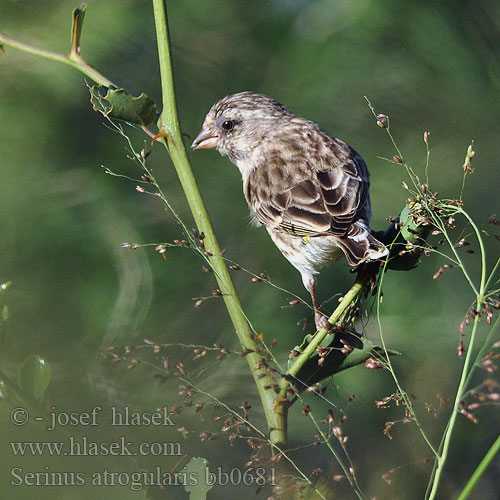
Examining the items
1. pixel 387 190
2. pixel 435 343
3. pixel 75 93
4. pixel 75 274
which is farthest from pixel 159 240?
pixel 435 343

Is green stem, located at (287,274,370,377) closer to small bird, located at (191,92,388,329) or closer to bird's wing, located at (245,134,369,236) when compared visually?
small bird, located at (191,92,388,329)

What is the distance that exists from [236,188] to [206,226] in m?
2.07

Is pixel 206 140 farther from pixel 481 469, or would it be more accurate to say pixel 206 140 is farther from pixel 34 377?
pixel 481 469

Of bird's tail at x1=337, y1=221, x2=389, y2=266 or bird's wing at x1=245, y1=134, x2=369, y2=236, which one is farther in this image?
bird's wing at x1=245, y1=134, x2=369, y2=236

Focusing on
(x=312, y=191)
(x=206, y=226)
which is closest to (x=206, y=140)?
(x=312, y=191)

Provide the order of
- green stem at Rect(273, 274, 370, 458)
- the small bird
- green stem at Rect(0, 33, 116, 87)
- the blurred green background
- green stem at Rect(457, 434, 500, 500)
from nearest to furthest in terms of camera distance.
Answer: green stem at Rect(457, 434, 500, 500)
green stem at Rect(273, 274, 370, 458)
green stem at Rect(0, 33, 116, 87)
the small bird
the blurred green background

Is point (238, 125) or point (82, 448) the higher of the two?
point (238, 125)

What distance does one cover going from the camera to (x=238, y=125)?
118 inches

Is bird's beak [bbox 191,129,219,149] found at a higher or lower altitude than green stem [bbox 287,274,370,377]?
higher

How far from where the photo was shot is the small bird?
233 cm

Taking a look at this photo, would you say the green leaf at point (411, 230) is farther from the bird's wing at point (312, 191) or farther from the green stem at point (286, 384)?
the bird's wing at point (312, 191)

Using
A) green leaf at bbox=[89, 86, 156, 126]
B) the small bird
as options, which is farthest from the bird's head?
green leaf at bbox=[89, 86, 156, 126]

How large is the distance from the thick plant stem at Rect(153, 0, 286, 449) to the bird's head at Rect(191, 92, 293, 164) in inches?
57.3

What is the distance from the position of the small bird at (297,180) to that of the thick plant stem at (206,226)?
0.51m
